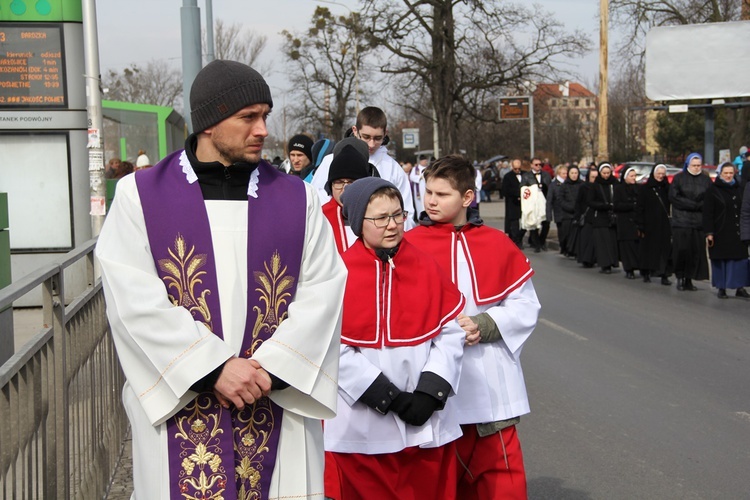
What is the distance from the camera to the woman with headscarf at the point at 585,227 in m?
18.0

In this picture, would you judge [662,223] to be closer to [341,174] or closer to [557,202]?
[557,202]

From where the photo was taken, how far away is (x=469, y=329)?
14.2 feet

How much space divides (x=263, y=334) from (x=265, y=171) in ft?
1.71

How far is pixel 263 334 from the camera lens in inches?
123

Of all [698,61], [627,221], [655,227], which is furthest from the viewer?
[698,61]

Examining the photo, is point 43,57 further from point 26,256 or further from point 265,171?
point 265,171

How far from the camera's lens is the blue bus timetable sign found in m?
13.3

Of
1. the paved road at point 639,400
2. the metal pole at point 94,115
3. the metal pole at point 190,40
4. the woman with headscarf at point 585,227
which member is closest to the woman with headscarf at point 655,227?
the woman with headscarf at point 585,227

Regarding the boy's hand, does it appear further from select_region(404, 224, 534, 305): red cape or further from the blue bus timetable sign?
the blue bus timetable sign

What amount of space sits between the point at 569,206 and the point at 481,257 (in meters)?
15.5

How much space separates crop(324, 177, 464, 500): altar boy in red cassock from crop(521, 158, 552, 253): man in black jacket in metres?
17.2

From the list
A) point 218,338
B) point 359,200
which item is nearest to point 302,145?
point 359,200

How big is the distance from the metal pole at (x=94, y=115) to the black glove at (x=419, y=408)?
974cm

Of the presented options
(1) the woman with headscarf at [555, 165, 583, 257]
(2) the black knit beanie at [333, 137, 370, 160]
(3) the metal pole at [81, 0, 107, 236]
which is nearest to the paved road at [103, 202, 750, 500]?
(2) the black knit beanie at [333, 137, 370, 160]
